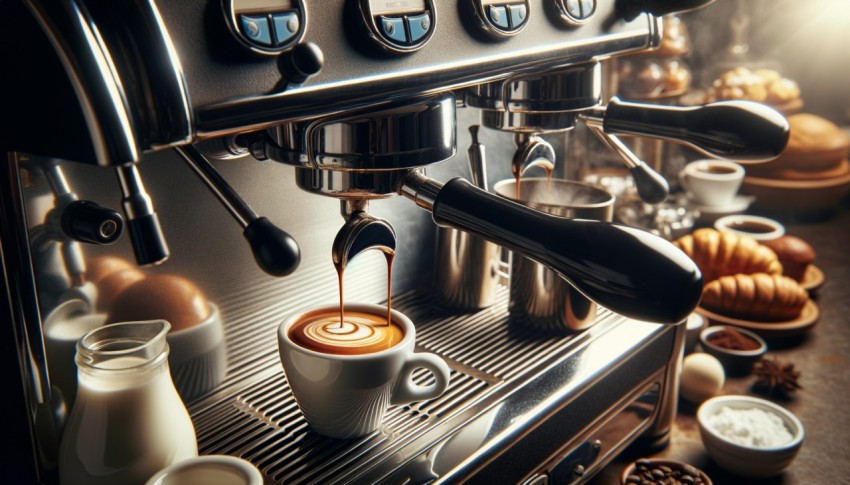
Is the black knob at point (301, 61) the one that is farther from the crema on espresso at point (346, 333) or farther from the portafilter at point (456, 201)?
the crema on espresso at point (346, 333)

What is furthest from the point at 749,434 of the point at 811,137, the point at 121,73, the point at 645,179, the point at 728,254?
the point at 811,137

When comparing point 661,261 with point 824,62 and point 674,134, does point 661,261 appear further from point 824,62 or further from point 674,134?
point 824,62

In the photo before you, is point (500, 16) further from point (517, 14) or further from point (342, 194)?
point (342, 194)

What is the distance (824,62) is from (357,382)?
172 centimetres

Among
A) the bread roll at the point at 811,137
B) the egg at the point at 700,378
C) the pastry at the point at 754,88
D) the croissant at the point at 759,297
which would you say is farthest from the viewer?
the pastry at the point at 754,88

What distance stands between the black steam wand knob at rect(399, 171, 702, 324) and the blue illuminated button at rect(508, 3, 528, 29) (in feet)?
0.41

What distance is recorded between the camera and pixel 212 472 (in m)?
0.44

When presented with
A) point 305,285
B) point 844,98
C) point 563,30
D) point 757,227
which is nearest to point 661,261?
point 563,30

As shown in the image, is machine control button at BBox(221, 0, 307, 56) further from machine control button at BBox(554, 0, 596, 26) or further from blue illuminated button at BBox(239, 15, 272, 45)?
machine control button at BBox(554, 0, 596, 26)

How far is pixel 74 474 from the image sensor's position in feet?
1.47

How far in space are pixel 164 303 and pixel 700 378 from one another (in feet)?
1.76

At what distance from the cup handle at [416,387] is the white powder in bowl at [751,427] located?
12.4 inches

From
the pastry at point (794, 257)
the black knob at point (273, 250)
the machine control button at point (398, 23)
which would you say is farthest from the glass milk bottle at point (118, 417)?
the pastry at point (794, 257)

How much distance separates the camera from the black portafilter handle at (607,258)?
37 centimetres
